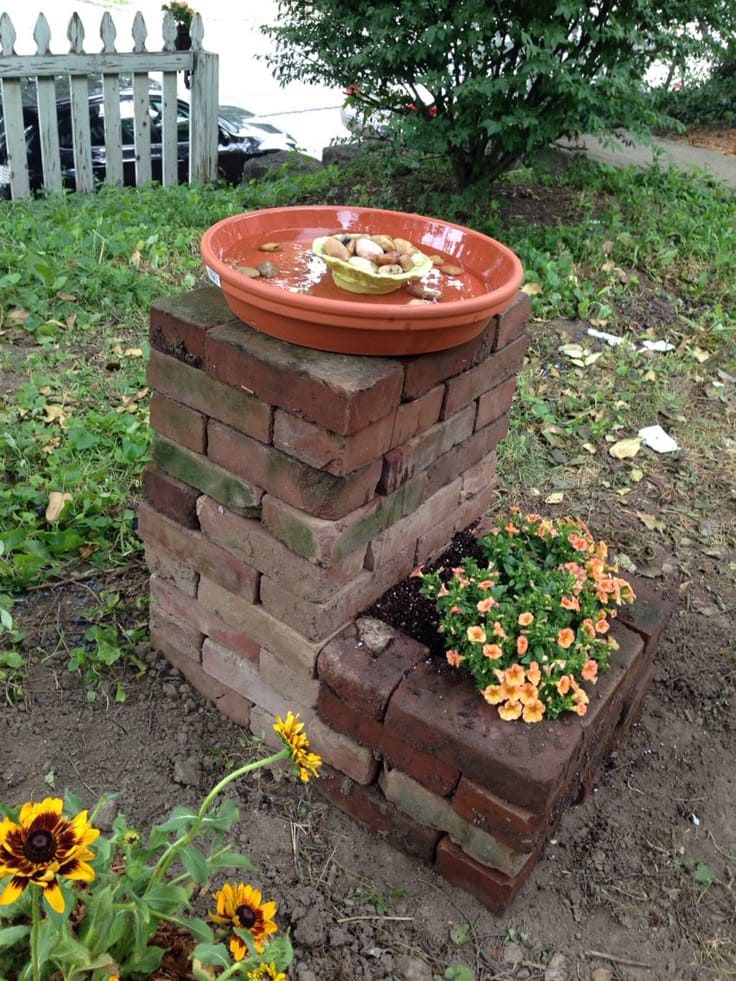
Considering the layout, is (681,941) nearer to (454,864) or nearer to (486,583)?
(454,864)

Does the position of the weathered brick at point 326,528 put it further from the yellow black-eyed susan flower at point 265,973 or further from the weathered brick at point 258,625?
the yellow black-eyed susan flower at point 265,973

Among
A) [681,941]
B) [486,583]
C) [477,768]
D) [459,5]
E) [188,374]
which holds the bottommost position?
[681,941]

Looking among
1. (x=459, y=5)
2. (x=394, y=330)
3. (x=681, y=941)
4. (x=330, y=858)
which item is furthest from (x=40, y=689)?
(x=459, y=5)

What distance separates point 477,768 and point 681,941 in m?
A: 0.68

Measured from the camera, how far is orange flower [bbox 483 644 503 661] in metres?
1.97

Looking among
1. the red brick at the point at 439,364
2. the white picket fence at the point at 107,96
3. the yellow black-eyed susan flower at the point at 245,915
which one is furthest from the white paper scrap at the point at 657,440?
A: the white picket fence at the point at 107,96

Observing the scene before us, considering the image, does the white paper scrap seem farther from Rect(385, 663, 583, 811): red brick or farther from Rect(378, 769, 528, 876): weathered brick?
Rect(378, 769, 528, 876): weathered brick

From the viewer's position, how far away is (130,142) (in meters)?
7.18

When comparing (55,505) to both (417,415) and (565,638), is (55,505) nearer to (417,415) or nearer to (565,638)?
(417,415)

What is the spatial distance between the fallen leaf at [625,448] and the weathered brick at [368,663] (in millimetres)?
1972

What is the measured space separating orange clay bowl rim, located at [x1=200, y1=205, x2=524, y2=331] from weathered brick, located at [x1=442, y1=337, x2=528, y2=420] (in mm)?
237

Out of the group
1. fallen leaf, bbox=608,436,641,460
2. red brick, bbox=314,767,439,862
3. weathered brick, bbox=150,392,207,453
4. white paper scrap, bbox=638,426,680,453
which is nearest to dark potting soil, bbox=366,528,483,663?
red brick, bbox=314,767,439,862

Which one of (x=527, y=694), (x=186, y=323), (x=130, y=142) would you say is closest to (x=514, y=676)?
(x=527, y=694)

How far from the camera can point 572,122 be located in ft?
15.9
